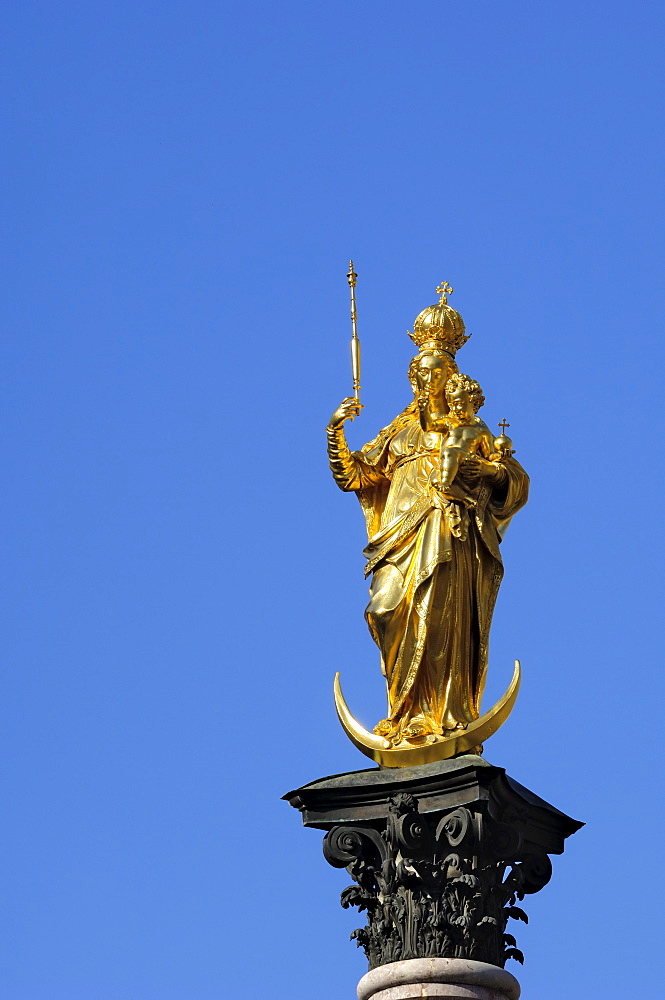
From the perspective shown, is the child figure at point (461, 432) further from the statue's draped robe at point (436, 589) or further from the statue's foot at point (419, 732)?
the statue's foot at point (419, 732)

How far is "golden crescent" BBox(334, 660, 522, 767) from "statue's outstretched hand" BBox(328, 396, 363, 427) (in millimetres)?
3437

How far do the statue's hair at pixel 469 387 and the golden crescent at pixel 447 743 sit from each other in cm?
298

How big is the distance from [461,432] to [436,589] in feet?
5.66

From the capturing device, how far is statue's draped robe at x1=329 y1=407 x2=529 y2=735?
928 inches

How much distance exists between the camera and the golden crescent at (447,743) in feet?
75.5

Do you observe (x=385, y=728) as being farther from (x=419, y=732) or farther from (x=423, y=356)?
(x=423, y=356)

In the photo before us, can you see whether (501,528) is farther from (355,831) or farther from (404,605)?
(355,831)

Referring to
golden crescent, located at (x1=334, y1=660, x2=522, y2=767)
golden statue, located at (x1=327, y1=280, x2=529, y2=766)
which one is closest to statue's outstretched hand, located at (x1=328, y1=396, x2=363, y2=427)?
golden statue, located at (x1=327, y1=280, x2=529, y2=766)

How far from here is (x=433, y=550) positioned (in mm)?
23750

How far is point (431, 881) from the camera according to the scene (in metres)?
22.3

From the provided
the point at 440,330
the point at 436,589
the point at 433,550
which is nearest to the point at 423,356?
the point at 440,330

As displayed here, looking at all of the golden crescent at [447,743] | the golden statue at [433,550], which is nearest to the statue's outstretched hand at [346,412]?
the golden statue at [433,550]

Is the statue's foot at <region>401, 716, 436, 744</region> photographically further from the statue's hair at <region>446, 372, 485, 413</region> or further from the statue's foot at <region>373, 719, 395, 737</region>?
the statue's hair at <region>446, 372, 485, 413</region>

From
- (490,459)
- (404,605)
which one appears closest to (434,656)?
(404,605)
